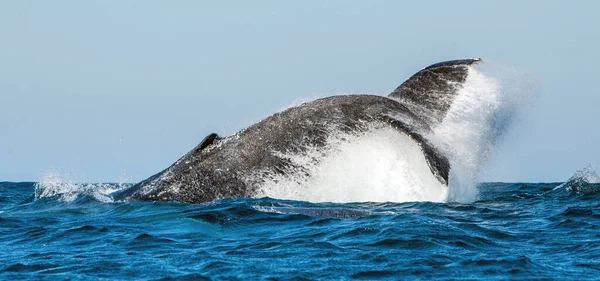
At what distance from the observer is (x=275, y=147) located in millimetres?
14203

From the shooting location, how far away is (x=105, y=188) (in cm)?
1794

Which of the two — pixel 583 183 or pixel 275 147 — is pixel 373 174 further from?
pixel 583 183

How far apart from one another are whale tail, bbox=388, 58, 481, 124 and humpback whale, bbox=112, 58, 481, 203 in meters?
0.53

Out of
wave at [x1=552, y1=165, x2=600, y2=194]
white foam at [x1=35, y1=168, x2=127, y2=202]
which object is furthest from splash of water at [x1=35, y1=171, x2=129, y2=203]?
wave at [x1=552, y1=165, x2=600, y2=194]

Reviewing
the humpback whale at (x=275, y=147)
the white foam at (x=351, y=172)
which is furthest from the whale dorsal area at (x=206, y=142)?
the white foam at (x=351, y=172)

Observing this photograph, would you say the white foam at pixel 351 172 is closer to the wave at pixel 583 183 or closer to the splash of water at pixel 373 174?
the splash of water at pixel 373 174

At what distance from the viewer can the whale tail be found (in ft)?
50.2

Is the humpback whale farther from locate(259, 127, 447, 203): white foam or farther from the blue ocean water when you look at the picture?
the blue ocean water

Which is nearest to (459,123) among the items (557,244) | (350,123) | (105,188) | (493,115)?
(493,115)

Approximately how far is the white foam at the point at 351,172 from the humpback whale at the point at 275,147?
0.05m

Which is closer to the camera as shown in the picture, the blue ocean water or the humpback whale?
the blue ocean water

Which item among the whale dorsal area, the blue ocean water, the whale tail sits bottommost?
the blue ocean water

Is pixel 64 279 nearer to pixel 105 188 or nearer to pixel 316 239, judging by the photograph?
pixel 316 239

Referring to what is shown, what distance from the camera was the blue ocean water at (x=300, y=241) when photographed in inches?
360
